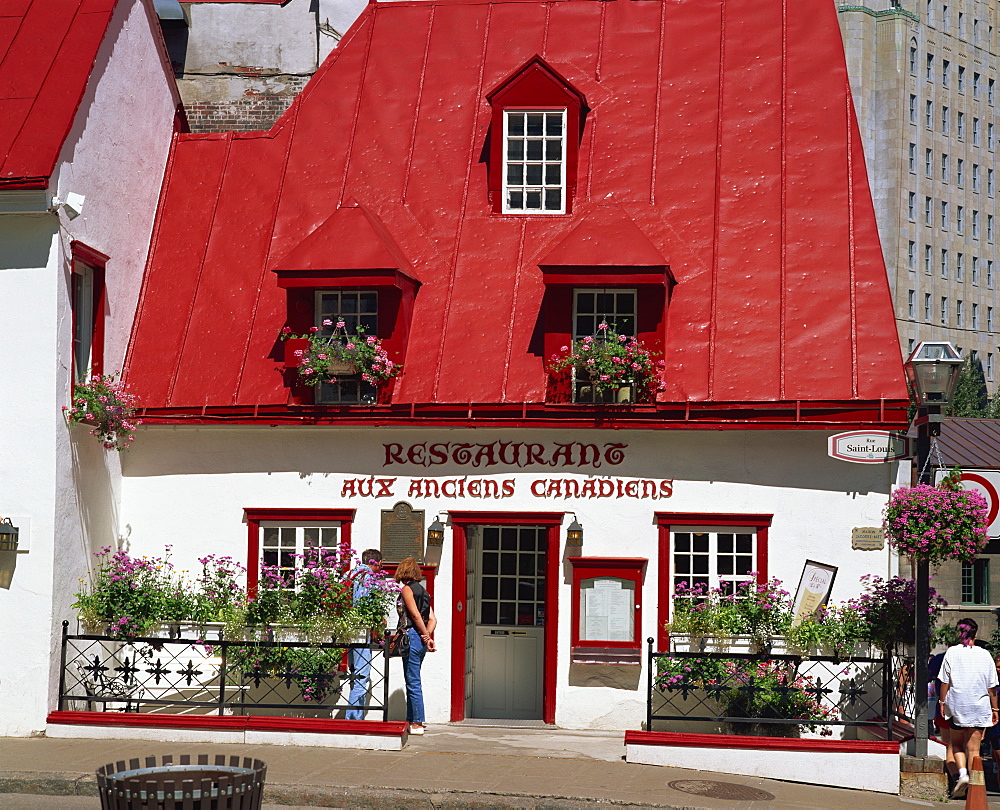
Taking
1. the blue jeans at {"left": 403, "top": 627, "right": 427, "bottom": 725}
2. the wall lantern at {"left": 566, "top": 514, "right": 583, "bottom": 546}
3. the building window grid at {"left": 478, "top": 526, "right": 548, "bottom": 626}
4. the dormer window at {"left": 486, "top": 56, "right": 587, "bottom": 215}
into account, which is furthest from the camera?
the dormer window at {"left": 486, "top": 56, "right": 587, "bottom": 215}

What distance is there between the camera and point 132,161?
1605 cm

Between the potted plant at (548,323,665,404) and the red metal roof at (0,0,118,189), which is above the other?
the red metal roof at (0,0,118,189)

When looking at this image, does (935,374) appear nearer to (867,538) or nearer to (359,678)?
(867,538)

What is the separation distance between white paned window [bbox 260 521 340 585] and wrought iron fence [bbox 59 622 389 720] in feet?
4.36

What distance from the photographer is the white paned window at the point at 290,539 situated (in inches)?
597

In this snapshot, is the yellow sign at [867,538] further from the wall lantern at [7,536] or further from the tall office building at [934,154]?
the tall office building at [934,154]

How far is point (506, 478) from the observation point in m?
14.9

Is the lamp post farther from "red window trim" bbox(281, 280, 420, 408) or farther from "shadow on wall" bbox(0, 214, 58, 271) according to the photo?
"shadow on wall" bbox(0, 214, 58, 271)

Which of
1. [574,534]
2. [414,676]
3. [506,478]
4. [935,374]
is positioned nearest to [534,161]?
[506,478]

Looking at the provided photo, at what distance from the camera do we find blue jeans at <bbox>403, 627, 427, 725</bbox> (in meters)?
13.6

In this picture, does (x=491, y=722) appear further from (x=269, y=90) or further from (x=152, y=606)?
(x=269, y=90)

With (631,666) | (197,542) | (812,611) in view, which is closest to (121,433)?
(197,542)

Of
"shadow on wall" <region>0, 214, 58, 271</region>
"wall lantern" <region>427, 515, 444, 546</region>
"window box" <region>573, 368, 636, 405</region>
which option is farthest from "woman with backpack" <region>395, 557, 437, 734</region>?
"shadow on wall" <region>0, 214, 58, 271</region>

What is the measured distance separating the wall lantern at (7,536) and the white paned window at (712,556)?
7017 millimetres
